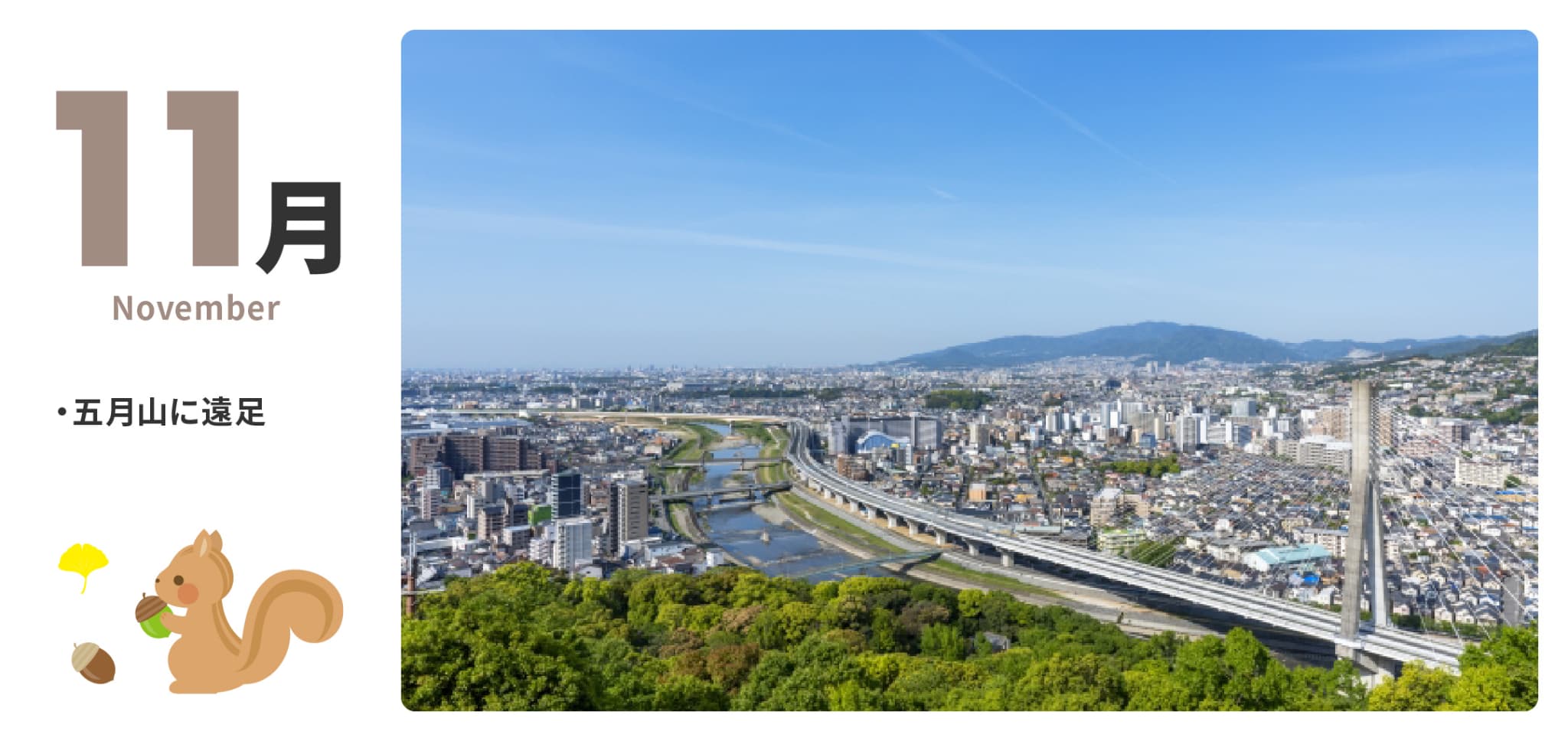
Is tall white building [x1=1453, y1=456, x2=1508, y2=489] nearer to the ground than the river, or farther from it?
farther from it

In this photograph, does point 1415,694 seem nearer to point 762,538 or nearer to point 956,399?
point 762,538

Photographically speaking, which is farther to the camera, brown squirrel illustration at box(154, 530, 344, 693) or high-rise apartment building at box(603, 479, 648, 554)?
high-rise apartment building at box(603, 479, 648, 554)

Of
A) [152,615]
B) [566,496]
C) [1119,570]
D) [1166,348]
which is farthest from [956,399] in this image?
[152,615]

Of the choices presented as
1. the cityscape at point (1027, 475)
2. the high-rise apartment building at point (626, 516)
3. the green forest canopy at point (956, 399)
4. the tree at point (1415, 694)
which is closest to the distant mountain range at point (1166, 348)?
the cityscape at point (1027, 475)

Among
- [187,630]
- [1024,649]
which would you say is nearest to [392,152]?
[187,630]

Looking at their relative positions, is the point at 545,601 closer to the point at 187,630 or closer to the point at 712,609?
the point at 712,609

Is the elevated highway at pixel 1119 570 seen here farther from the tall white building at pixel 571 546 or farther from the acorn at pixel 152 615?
the acorn at pixel 152 615

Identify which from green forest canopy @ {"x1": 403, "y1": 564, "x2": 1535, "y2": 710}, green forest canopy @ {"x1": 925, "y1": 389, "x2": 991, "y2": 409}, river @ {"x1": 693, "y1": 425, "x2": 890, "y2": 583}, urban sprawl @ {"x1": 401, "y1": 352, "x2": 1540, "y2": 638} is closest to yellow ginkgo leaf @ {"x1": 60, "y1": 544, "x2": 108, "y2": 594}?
green forest canopy @ {"x1": 403, "y1": 564, "x2": 1535, "y2": 710}

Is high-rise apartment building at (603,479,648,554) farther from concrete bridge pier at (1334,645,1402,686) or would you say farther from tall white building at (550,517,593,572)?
concrete bridge pier at (1334,645,1402,686)
